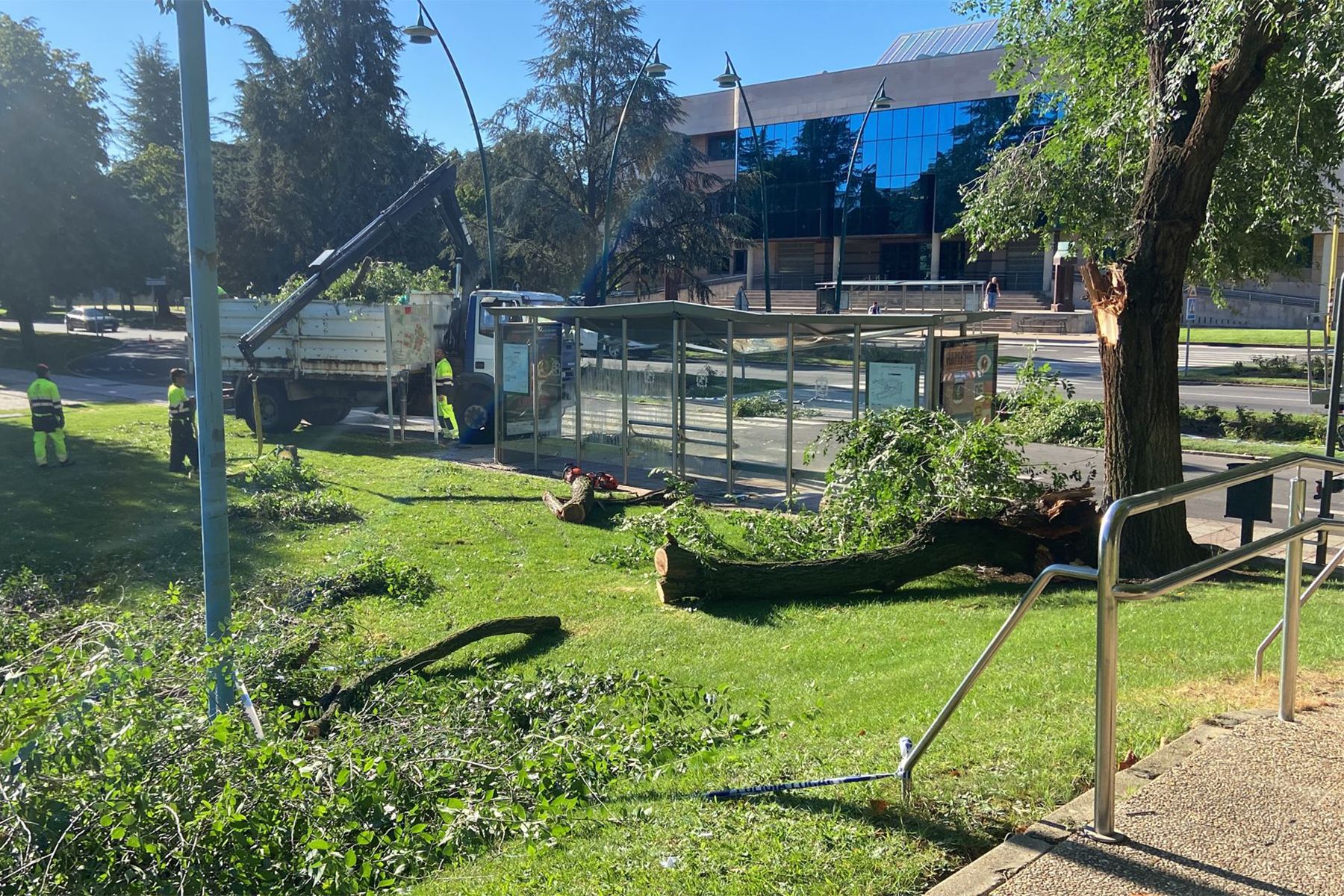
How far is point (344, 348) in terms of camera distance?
2033 cm

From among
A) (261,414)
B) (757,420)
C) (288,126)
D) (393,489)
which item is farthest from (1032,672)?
Answer: (288,126)

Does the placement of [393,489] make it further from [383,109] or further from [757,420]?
[383,109]

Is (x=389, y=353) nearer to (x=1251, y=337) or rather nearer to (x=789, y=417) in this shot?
(x=789, y=417)

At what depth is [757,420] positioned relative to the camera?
1505 centimetres

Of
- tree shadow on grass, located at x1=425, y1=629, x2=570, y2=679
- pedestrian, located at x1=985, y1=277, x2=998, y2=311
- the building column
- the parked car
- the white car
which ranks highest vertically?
the building column

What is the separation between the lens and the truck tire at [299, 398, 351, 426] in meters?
21.4

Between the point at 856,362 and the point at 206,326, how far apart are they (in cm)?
934

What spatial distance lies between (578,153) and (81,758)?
40853mm

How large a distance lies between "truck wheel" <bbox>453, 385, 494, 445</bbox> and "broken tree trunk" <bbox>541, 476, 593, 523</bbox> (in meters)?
7.07

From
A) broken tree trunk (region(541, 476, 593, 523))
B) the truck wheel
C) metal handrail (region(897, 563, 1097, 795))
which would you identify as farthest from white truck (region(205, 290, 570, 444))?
metal handrail (region(897, 563, 1097, 795))

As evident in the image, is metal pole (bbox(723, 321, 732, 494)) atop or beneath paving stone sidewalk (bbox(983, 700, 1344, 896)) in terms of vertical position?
atop

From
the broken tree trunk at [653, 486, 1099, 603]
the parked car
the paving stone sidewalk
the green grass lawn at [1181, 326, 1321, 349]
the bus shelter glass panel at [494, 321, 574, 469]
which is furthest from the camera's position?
the parked car

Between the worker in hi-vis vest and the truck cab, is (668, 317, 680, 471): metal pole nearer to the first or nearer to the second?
the truck cab

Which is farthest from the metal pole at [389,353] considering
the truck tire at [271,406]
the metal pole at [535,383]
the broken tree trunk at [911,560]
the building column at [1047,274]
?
the building column at [1047,274]
